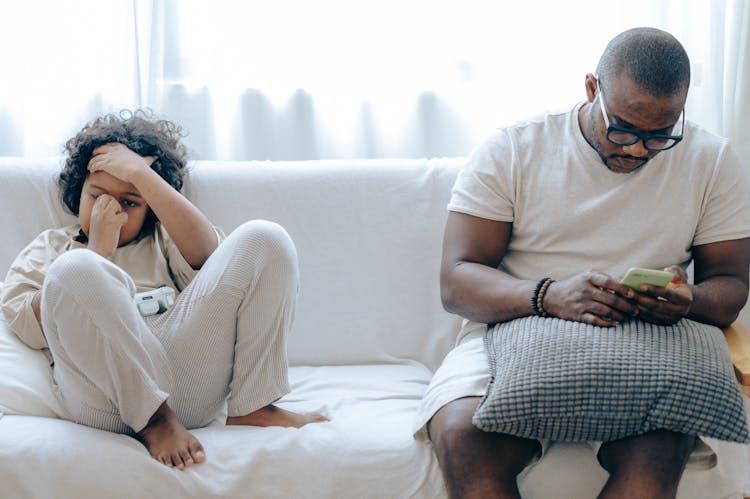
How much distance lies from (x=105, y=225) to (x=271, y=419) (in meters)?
0.58

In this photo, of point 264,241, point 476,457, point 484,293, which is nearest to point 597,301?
point 484,293

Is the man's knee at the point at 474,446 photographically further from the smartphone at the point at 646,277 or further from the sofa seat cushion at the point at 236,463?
the smartphone at the point at 646,277

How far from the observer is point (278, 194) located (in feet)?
7.52

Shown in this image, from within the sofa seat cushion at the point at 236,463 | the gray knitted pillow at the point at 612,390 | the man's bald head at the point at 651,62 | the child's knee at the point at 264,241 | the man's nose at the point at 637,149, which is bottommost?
the sofa seat cushion at the point at 236,463

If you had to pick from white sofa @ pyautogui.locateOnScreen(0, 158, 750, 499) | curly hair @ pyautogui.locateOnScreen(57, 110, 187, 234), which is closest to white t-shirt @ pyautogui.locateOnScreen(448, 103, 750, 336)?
white sofa @ pyautogui.locateOnScreen(0, 158, 750, 499)

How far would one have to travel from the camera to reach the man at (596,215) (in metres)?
1.77

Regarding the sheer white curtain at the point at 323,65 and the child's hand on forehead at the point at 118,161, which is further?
the sheer white curtain at the point at 323,65

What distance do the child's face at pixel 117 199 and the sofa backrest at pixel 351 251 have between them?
0.68ft

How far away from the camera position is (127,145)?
2.14 meters

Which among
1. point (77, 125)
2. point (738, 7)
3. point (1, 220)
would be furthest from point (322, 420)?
point (738, 7)

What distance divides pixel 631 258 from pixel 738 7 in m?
1.01

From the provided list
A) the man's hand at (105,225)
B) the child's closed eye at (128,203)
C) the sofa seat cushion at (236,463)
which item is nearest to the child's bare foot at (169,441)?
the sofa seat cushion at (236,463)

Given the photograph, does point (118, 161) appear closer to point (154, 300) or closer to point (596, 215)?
point (154, 300)

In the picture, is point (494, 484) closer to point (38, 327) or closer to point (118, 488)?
point (118, 488)
